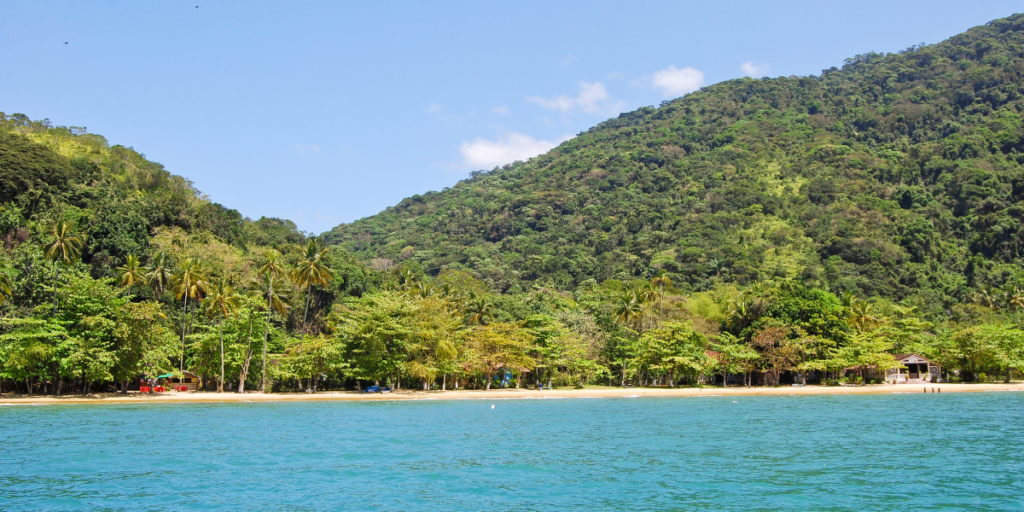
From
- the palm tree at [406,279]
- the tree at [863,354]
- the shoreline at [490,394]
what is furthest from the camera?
the palm tree at [406,279]

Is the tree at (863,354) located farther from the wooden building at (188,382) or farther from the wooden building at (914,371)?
the wooden building at (188,382)

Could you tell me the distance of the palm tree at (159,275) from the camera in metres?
60.9

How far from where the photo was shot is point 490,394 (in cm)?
6031

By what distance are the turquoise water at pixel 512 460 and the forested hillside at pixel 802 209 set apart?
66.5 m

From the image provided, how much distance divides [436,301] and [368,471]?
38.4 metres

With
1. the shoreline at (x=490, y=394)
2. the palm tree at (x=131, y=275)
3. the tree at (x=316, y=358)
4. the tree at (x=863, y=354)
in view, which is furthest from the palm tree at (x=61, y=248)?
the tree at (x=863, y=354)

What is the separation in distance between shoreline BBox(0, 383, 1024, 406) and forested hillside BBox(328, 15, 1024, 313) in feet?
103

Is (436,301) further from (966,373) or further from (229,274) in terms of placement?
(966,373)

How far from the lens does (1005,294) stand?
285 ft

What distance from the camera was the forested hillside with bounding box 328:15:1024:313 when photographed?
104625 mm

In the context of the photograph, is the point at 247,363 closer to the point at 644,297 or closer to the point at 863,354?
the point at 644,297

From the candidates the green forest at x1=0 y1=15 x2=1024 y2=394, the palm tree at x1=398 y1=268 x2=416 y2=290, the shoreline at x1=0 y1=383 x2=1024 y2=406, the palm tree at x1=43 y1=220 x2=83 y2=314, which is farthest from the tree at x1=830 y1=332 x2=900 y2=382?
the palm tree at x1=43 y1=220 x2=83 y2=314

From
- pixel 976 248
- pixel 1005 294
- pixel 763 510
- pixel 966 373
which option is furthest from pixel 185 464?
pixel 976 248

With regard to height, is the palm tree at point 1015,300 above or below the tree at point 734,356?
above
